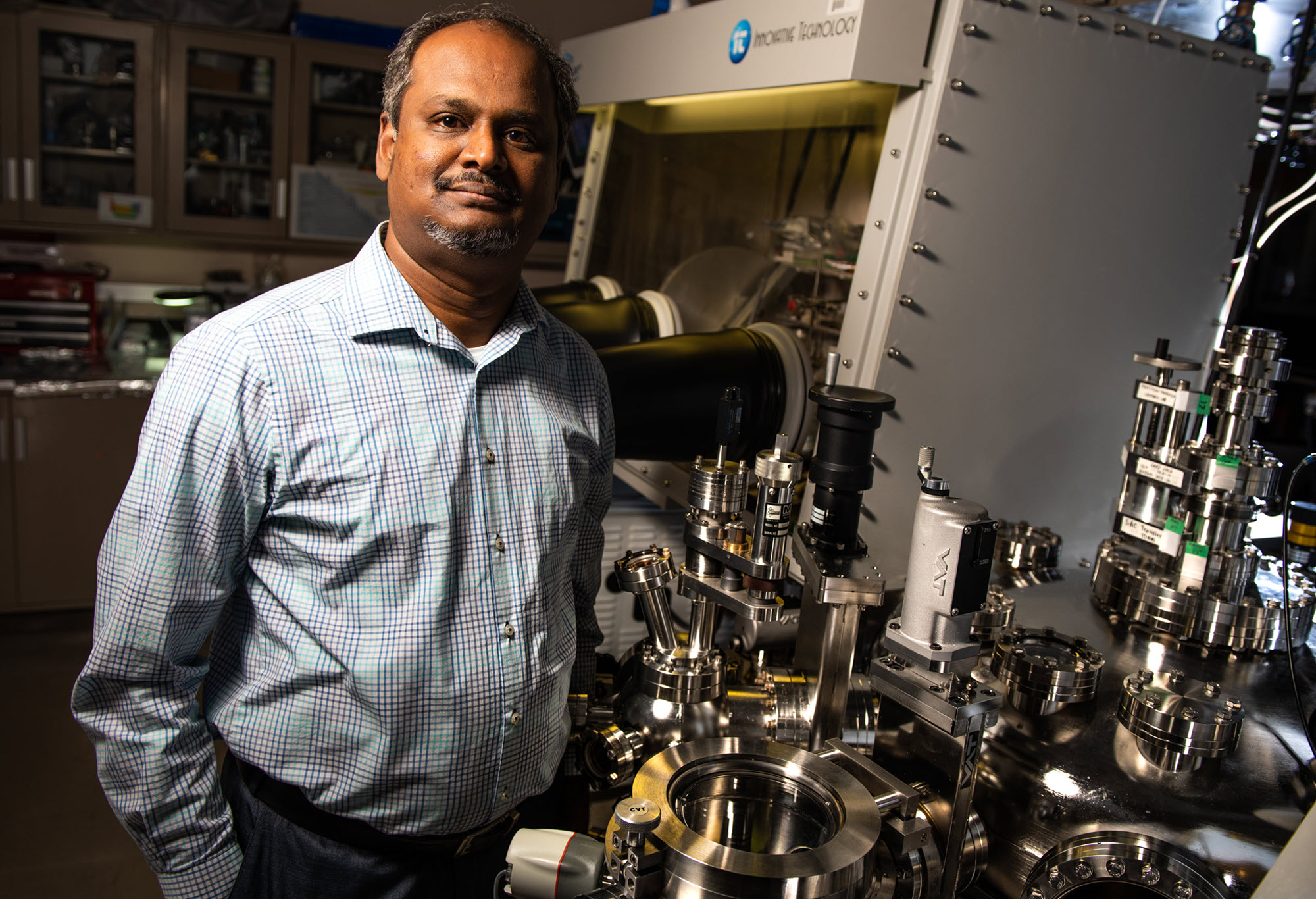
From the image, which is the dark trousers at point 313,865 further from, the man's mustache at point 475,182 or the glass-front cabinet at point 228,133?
the glass-front cabinet at point 228,133

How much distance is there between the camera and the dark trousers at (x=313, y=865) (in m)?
0.94

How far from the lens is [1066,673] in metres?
0.97

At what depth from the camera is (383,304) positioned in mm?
914

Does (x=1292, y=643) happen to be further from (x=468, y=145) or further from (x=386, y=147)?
(x=386, y=147)

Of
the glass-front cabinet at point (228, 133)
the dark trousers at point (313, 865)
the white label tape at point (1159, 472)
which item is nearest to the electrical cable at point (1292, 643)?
the white label tape at point (1159, 472)

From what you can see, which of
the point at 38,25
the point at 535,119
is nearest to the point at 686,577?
the point at 535,119

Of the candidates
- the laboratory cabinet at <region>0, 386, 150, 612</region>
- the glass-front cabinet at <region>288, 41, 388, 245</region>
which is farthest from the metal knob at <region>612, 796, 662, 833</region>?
the glass-front cabinet at <region>288, 41, 388, 245</region>

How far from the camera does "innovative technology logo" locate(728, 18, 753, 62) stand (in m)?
1.35

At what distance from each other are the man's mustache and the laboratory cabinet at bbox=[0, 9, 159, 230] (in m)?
2.85

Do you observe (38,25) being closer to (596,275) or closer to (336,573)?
(596,275)

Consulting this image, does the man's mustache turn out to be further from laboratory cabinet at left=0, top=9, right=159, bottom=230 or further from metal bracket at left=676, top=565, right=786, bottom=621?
laboratory cabinet at left=0, top=9, right=159, bottom=230

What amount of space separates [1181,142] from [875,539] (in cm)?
72

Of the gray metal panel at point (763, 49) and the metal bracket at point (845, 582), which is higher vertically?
the gray metal panel at point (763, 49)

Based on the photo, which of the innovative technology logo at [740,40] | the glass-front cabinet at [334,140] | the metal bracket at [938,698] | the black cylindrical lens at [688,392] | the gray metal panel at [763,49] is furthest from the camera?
the glass-front cabinet at [334,140]
